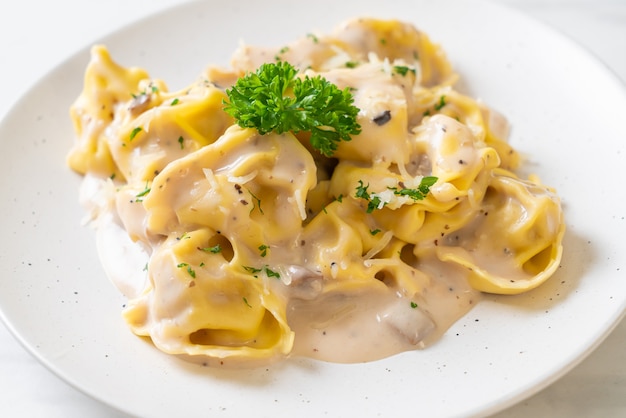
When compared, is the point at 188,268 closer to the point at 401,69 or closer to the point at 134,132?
the point at 134,132

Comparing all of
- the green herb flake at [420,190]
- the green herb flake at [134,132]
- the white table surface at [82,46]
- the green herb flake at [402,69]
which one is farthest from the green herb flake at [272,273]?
the green herb flake at [402,69]

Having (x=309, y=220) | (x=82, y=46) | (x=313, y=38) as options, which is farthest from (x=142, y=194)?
(x=82, y=46)

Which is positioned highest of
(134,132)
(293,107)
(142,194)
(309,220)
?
(293,107)

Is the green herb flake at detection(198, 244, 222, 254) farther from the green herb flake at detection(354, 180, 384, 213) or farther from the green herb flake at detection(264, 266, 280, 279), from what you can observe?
the green herb flake at detection(354, 180, 384, 213)

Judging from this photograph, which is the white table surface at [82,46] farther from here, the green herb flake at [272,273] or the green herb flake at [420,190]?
the green herb flake at [420,190]

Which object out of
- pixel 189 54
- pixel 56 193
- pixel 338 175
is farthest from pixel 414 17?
pixel 56 193

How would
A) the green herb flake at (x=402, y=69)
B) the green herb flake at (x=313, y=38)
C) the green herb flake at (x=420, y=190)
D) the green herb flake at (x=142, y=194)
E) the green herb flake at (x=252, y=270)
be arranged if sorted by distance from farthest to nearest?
the green herb flake at (x=313, y=38) < the green herb flake at (x=402, y=69) < the green herb flake at (x=142, y=194) < the green herb flake at (x=420, y=190) < the green herb flake at (x=252, y=270)

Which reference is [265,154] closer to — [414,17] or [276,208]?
[276,208]
